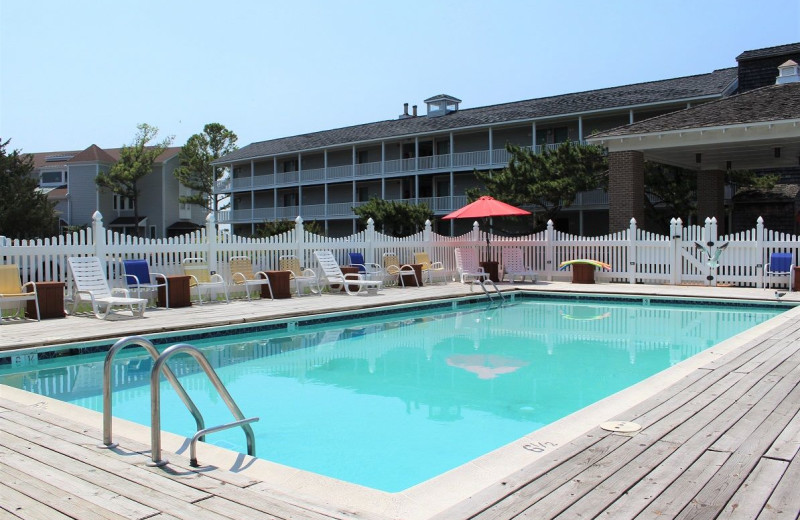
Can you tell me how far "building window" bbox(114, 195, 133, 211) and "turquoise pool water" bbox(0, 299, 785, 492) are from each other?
37.0 m

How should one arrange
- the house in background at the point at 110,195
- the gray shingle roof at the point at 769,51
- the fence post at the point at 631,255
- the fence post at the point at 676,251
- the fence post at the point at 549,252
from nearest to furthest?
the fence post at the point at 676,251
the fence post at the point at 631,255
the fence post at the point at 549,252
the gray shingle roof at the point at 769,51
the house in background at the point at 110,195

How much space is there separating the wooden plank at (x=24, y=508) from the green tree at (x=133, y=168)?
41572mm

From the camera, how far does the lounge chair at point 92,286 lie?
9984mm

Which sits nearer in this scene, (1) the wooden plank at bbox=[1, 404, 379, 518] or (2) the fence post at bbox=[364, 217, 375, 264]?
(1) the wooden plank at bbox=[1, 404, 379, 518]

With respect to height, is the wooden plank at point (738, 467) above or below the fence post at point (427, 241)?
below

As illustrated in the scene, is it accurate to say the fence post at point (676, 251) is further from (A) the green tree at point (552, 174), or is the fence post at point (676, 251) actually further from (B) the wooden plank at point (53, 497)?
(B) the wooden plank at point (53, 497)

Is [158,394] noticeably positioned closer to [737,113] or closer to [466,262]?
[466,262]

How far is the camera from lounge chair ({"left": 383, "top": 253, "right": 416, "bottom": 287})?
15.9 meters

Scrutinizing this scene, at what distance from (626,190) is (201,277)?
11.3 meters

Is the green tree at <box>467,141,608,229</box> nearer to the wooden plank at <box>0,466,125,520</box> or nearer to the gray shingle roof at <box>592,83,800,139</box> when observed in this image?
the gray shingle roof at <box>592,83,800,139</box>

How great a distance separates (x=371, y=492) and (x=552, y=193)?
68.0 ft

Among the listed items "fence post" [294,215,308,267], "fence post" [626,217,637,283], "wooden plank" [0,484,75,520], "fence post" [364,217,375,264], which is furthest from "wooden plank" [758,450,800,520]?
"fence post" [626,217,637,283]

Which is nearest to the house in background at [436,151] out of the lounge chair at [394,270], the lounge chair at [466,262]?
the lounge chair at [466,262]

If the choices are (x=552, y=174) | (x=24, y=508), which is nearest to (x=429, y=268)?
(x=552, y=174)
